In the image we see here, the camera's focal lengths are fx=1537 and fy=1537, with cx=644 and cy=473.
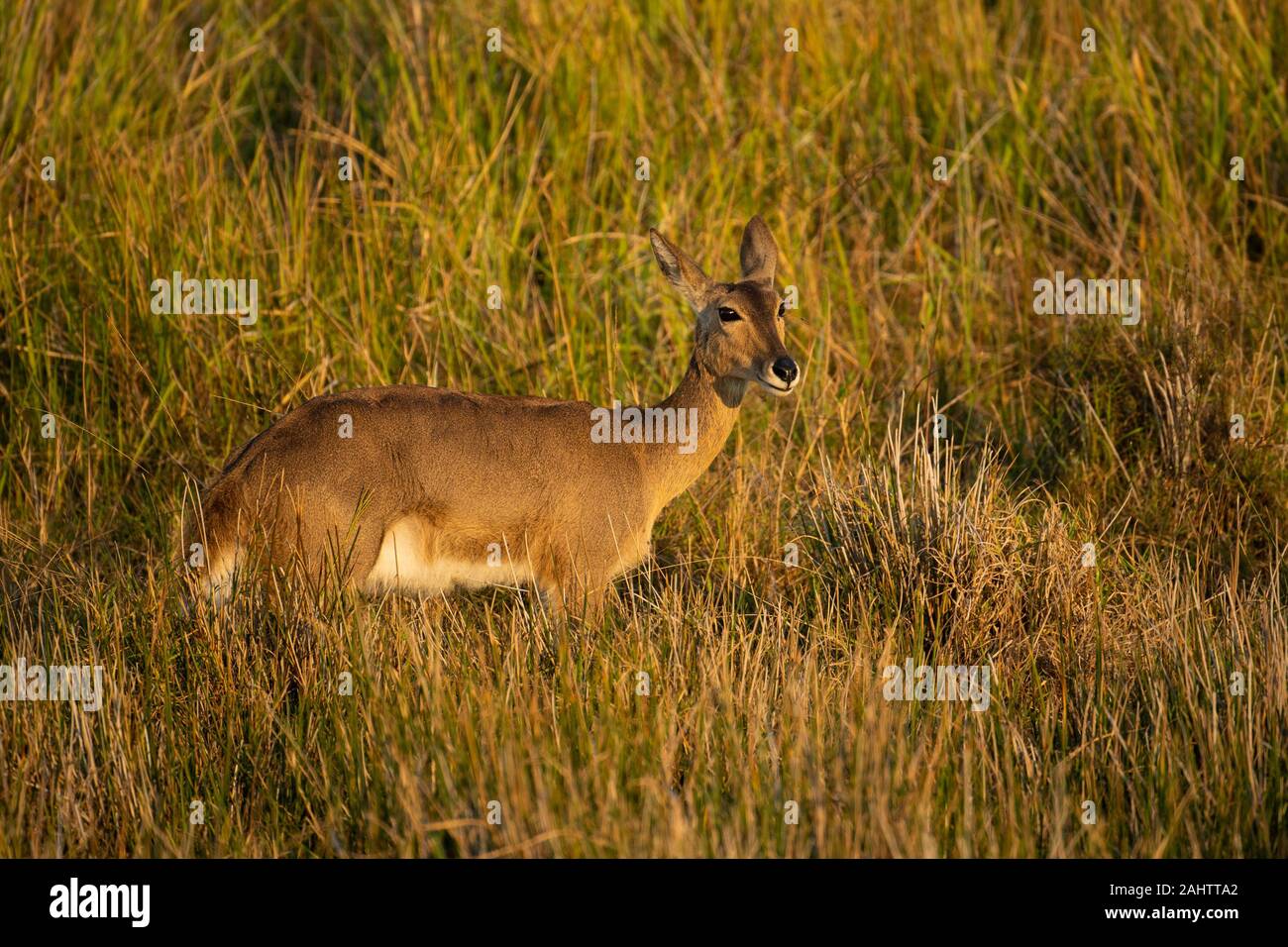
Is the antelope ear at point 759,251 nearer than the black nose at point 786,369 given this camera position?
No

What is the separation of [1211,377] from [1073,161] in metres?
2.42

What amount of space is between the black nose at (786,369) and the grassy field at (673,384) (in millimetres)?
583

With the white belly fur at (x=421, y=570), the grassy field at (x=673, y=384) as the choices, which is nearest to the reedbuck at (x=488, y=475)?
the white belly fur at (x=421, y=570)

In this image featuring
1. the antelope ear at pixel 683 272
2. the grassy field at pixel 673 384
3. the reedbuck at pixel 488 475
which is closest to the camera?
the grassy field at pixel 673 384

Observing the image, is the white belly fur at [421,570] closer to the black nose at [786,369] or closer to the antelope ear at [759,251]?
the black nose at [786,369]

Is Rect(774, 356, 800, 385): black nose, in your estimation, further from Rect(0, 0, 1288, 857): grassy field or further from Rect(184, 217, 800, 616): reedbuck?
Rect(0, 0, 1288, 857): grassy field

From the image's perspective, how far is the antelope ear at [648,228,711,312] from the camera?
6418 mm

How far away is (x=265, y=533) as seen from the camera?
551 centimetres

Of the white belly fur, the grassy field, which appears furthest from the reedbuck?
the grassy field

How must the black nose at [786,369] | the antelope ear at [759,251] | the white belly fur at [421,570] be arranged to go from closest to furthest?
1. the white belly fur at [421,570]
2. the black nose at [786,369]
3. the antelope ear at [759,251]

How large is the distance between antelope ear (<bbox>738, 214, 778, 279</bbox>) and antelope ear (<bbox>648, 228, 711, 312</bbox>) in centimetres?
41

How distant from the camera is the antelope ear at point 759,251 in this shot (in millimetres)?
6852

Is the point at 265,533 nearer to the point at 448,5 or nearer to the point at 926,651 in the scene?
the point at 926,651
